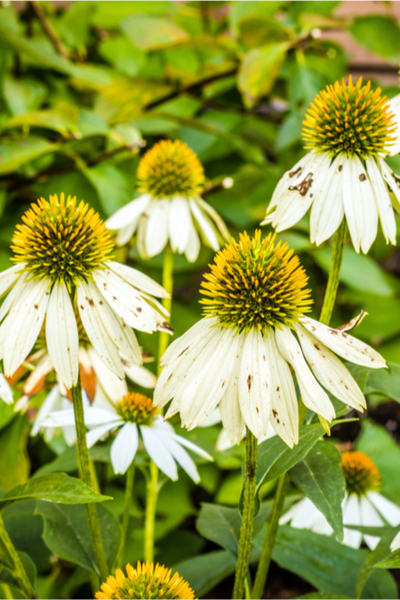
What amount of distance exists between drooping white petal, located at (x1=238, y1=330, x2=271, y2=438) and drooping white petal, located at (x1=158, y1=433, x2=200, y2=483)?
175mm

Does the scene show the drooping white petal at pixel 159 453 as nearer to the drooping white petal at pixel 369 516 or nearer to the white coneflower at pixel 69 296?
the white coneflower at pixel 69 296

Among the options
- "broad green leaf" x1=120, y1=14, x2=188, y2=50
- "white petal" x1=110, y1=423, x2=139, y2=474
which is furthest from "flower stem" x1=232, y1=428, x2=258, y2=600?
"broad green leaf" x1=120, y1=14, x2=188, y2=50

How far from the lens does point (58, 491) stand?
33 centimetres

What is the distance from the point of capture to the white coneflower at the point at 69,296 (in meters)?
0.32

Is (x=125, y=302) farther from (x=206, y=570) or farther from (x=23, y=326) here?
(x=206, y=570)

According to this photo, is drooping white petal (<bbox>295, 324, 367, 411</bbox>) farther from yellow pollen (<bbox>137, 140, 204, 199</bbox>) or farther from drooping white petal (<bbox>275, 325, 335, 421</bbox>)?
yellow pollen (<bbox>137, 140, 204, 199</bbox>)

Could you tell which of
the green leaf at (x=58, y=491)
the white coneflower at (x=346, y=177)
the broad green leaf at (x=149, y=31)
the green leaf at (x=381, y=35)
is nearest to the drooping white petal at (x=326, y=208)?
the white coneflower at (x=346, y=177)

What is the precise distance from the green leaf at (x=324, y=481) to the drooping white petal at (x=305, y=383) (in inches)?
3.2

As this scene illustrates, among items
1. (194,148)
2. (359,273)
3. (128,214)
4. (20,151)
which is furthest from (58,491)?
(194,148)

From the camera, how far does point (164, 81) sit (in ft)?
3.26

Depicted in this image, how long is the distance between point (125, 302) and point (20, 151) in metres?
0.54

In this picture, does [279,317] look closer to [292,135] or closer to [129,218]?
[129,218]

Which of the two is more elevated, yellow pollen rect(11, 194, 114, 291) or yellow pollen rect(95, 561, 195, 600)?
yellow pollen rect(11, 194, 114, 291)

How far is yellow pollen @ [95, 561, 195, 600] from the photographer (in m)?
0.30
